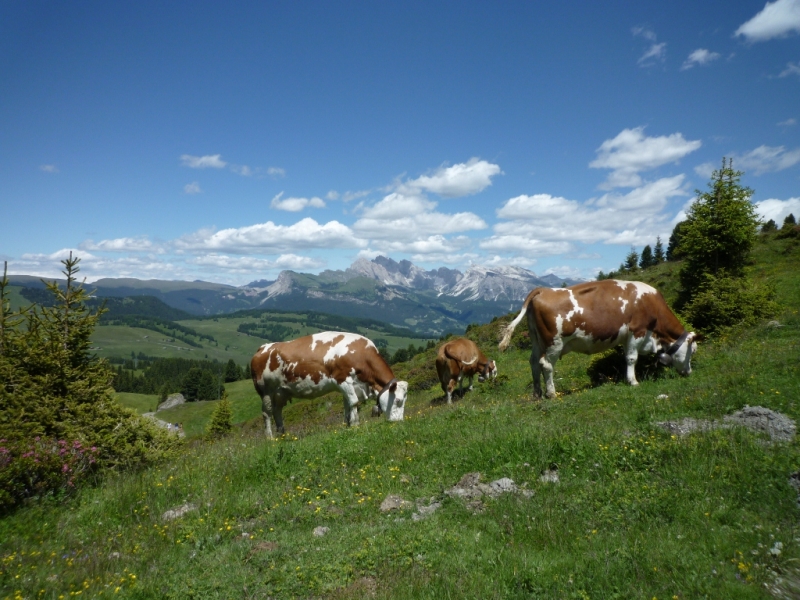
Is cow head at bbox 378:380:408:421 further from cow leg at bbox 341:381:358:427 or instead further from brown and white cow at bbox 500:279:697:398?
brown and white cow at bbox 500:279:697:398

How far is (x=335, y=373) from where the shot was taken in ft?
46.4

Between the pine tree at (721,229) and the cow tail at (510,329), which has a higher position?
the pine tree at (721,229)

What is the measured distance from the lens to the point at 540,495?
660cm

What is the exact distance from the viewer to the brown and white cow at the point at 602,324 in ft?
42.1

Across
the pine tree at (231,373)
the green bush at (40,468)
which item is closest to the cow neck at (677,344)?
the green bush at (40,468)

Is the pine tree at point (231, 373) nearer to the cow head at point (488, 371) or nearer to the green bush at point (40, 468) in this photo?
the cow head at point (488, 371)

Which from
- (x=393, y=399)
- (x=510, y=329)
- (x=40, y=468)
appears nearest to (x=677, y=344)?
(x=510, y=329)

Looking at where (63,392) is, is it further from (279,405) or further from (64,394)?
(279,405)

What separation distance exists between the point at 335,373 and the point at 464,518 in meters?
8.40

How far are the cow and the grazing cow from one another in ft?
23.4

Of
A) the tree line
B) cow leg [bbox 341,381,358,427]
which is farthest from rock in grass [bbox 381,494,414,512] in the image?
the tree line

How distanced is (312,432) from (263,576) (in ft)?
22.5

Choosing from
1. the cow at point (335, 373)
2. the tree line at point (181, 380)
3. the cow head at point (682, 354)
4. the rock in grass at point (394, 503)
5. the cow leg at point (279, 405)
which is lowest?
the tree line at point (181, 380)

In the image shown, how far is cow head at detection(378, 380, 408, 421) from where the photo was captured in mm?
13203
